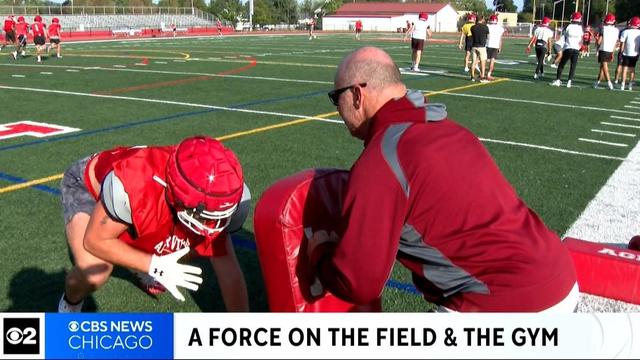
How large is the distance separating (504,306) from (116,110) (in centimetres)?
888

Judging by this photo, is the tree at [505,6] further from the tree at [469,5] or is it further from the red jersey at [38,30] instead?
the red jersey at [38,30]

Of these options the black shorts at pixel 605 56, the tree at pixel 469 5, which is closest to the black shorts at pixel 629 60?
the black shorts at pixel 605 56

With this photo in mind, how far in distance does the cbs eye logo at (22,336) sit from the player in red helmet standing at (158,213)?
52 centimetres

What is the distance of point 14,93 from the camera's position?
1216 cm

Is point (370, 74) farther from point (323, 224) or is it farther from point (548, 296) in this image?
point (548, 296)

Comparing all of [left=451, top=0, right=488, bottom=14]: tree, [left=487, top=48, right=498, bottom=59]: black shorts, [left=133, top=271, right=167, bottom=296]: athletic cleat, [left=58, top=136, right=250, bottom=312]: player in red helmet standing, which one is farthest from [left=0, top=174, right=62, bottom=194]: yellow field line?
[left=451, top=0, right=488, bottom=14]: tree

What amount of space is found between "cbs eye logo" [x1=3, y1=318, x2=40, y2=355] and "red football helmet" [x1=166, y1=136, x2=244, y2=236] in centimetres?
69

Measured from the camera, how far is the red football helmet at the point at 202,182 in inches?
98.0

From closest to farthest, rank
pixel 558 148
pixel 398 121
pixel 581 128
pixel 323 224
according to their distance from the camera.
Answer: pixel 398 121
pixel 323 224
pixel 558 148
pixel 581 128

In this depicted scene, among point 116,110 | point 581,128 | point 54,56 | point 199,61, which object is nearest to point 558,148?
point 581,128

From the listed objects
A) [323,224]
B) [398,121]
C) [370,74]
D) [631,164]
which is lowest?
[631,164]

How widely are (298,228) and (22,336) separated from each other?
1.07 meters

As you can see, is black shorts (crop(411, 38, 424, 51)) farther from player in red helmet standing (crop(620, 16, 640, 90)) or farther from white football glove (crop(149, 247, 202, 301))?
white football glove (crop(149, 247, 202, 301))

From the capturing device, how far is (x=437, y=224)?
2.08 meters
